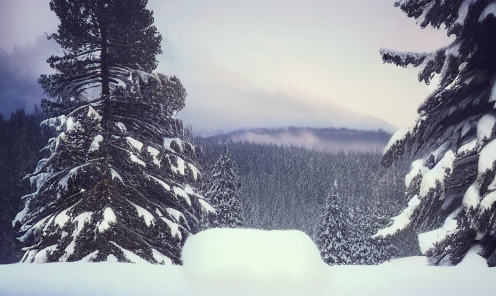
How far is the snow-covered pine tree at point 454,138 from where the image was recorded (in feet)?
17.8

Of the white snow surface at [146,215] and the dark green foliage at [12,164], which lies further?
the dark green foliage at [12,164]

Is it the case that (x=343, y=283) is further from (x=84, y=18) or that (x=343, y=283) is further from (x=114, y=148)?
(x=84, y=18)

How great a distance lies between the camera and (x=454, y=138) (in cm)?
606

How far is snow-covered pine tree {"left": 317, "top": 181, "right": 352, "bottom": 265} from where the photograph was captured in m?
36.2

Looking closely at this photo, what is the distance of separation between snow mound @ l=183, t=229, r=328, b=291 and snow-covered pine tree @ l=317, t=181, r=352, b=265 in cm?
3384

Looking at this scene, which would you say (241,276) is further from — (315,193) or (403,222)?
(315,193)

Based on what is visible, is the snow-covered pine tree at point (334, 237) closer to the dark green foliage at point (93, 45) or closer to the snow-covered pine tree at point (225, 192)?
the snow-covered pine tree at point (225, 192)

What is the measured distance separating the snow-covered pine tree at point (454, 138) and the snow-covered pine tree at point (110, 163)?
5920mm

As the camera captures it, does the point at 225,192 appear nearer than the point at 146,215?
No

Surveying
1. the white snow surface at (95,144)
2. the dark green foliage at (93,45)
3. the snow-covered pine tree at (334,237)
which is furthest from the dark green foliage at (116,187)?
the snow-covered pine tree at (334,237)

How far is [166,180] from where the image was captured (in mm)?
10602

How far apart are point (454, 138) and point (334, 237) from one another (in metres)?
31.9

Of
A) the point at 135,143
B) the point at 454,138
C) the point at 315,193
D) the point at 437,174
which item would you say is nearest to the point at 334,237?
the point at 135,143

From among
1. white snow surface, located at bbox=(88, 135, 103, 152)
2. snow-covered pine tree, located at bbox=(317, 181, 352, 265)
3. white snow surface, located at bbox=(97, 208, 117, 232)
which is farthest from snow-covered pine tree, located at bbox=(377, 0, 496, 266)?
snow-covered pine tree, located at bbox=(317, 181, 352, 265)
